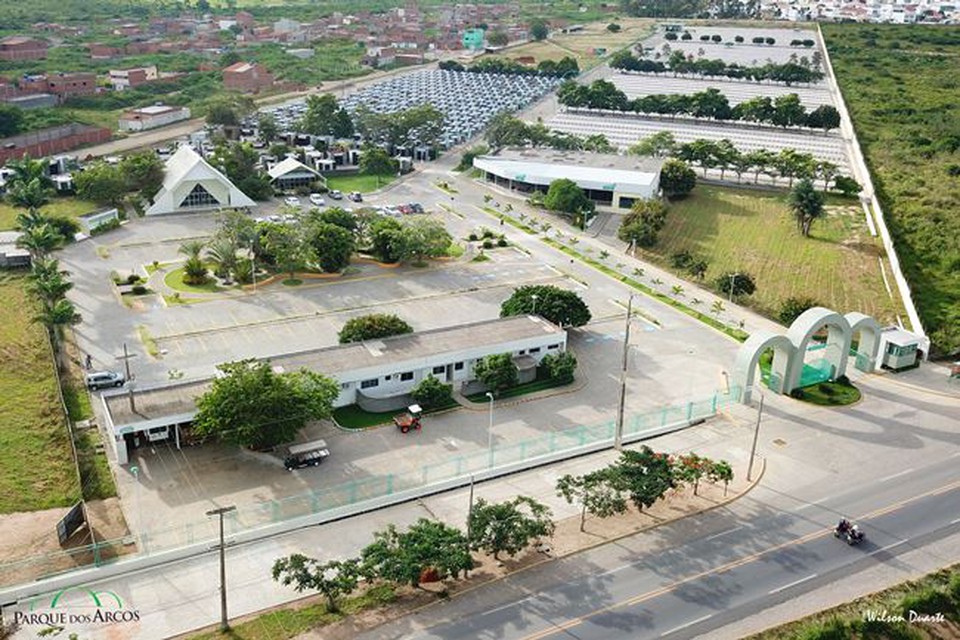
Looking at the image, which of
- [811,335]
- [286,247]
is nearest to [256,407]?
[286,247]

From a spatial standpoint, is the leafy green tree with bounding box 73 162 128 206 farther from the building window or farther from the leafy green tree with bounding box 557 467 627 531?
the leafy green tree with bounding box 557 467 627 531

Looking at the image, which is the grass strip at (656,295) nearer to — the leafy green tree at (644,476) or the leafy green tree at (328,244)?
the leafy green tree at (328,244)

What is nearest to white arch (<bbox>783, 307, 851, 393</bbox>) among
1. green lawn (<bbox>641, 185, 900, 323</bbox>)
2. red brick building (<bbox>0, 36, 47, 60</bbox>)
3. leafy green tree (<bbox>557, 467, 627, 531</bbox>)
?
green lawn (<bbox>641, 185, 900, 323</bbox>)

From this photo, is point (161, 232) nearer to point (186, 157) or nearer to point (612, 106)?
point (186, 157)

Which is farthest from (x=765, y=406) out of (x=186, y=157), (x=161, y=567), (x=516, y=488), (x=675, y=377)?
(x=186, y=157)

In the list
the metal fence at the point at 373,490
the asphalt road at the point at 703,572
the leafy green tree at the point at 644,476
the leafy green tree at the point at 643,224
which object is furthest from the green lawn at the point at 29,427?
the leafy green tree at the point at 643,224

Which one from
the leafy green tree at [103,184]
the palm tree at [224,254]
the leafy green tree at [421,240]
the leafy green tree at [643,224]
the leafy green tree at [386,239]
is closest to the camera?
the palm tree at [224,254]

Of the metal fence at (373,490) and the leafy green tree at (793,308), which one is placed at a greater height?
the leafy green tree at (793,308)
